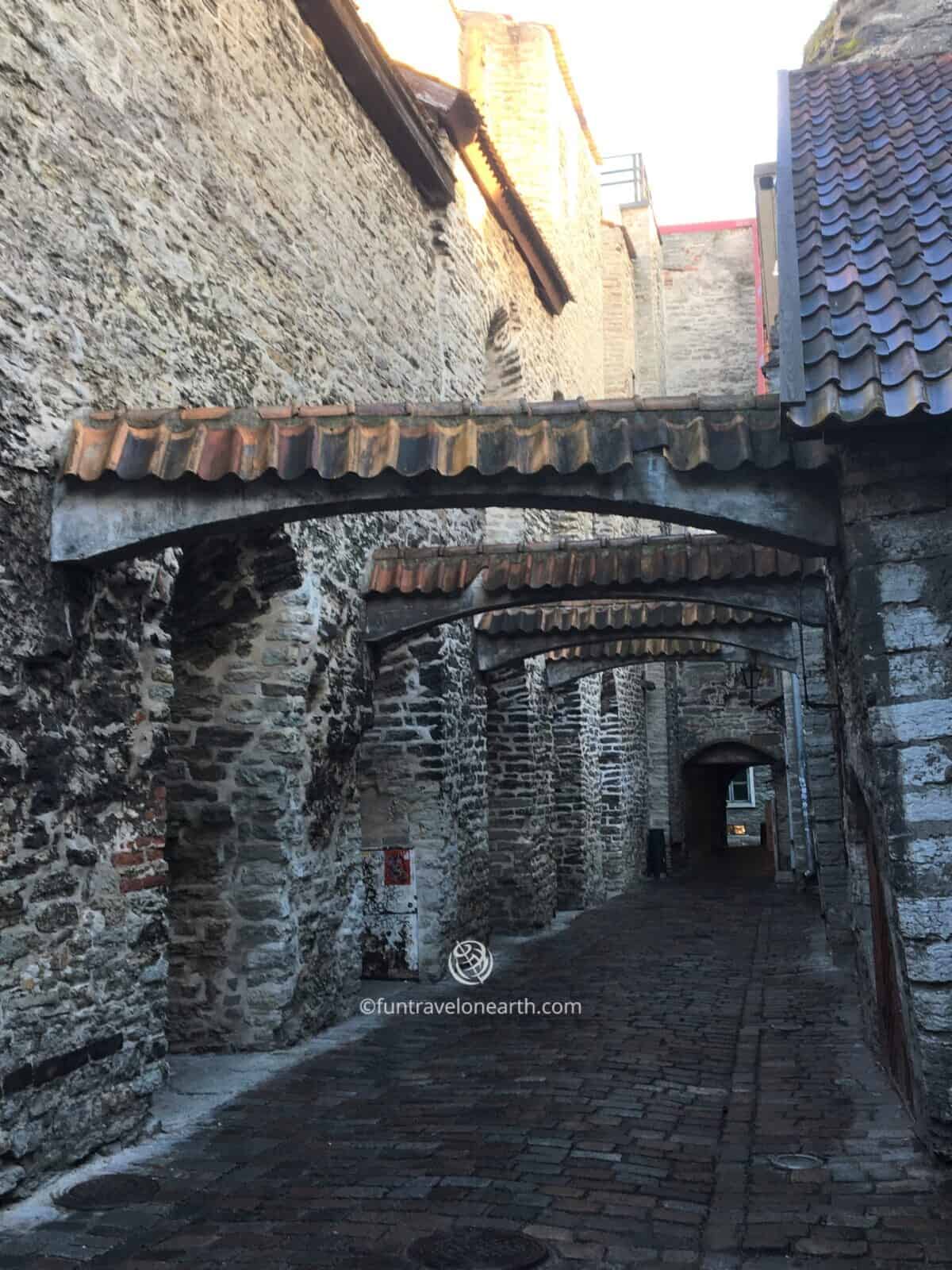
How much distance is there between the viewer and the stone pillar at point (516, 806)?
12.0 meters

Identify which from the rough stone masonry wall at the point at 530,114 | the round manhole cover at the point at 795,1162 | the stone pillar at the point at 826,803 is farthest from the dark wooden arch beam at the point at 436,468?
the rough stone masonry wall at the point at 530,114

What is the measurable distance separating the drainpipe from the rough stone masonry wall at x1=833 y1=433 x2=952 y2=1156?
23.7 ft

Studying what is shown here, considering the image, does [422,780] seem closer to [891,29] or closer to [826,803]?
[826,803]

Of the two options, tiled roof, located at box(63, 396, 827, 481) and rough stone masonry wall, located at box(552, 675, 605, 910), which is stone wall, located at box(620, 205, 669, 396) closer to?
rough stone masonry wall, located at box(552, 675, 605, 910)

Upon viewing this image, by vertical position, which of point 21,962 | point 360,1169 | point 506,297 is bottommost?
point 360,1169

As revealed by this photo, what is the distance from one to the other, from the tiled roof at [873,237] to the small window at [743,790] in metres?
26.2

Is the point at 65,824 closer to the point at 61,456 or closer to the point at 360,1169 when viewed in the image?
→ the point at 61,456

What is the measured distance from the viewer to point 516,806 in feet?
39.8

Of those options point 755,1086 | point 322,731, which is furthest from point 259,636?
point 755,1086

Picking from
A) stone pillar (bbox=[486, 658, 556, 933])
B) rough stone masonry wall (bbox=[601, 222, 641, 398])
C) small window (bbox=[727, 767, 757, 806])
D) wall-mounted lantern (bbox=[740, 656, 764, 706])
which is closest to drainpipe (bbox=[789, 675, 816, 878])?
wall-mounted lantern (bbox=[740, 656, 764, 706])

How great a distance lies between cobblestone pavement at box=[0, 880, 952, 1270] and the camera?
3.68 meters

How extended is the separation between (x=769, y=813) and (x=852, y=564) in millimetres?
23845

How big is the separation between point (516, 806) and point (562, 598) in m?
4.28

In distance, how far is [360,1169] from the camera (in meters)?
4.51
